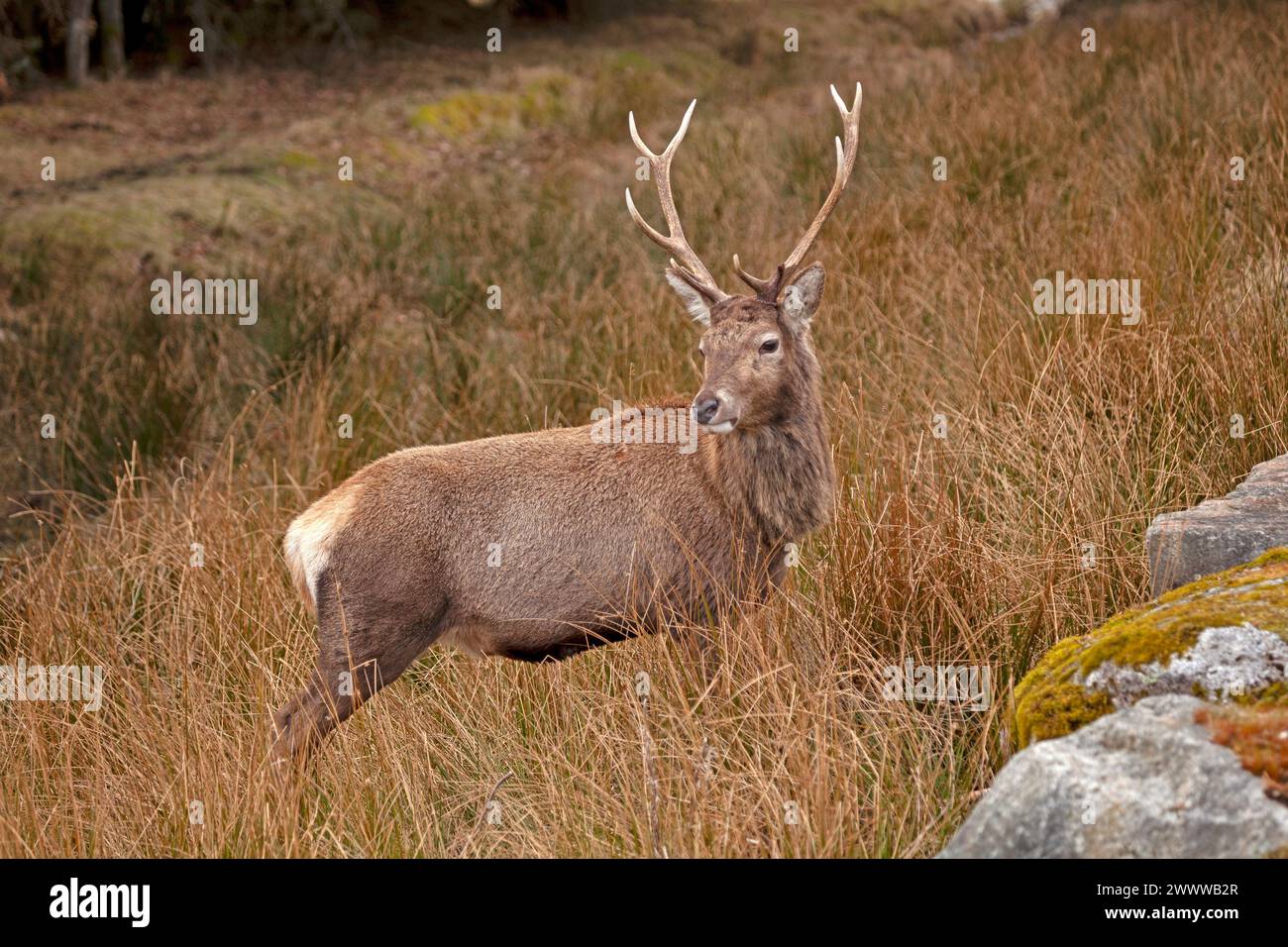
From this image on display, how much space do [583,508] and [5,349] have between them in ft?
15.2

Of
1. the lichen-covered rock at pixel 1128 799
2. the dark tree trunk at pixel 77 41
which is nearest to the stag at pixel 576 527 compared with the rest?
the lichen-covered rock at pixel 1128 799

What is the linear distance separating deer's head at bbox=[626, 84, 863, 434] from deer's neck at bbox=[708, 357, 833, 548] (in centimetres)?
4

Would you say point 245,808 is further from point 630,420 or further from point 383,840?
point 630,420

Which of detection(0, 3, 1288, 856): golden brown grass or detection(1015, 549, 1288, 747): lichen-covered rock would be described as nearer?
detection(1015, 549, 1288, 747): lichen-covered rock

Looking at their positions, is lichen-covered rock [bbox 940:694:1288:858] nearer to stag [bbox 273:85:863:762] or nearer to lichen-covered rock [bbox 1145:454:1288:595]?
lichen-covered rock [bbox 1145:454:1288:595]

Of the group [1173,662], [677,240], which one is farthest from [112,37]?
[1173,662]

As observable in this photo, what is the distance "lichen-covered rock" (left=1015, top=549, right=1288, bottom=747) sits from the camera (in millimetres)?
2436

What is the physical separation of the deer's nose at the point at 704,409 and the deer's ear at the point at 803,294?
0.48 metres

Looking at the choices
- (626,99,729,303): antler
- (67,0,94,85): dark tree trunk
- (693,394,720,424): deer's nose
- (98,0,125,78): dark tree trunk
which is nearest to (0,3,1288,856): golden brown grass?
(693,394,720,424): deer's nose

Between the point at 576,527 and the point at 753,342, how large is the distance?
73 centimetres

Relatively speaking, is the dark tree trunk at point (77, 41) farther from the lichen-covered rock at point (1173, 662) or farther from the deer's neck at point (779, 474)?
the lichen-covered rock at point (1173, 662)

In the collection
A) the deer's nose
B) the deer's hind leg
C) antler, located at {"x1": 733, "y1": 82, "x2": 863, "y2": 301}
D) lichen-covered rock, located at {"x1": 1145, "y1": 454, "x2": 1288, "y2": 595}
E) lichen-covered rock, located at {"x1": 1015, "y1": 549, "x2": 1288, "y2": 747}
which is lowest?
the deer's hind leg

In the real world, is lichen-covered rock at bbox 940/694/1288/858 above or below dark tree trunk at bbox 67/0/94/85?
below

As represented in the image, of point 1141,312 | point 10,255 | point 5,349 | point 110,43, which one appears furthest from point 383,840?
point 110,43
